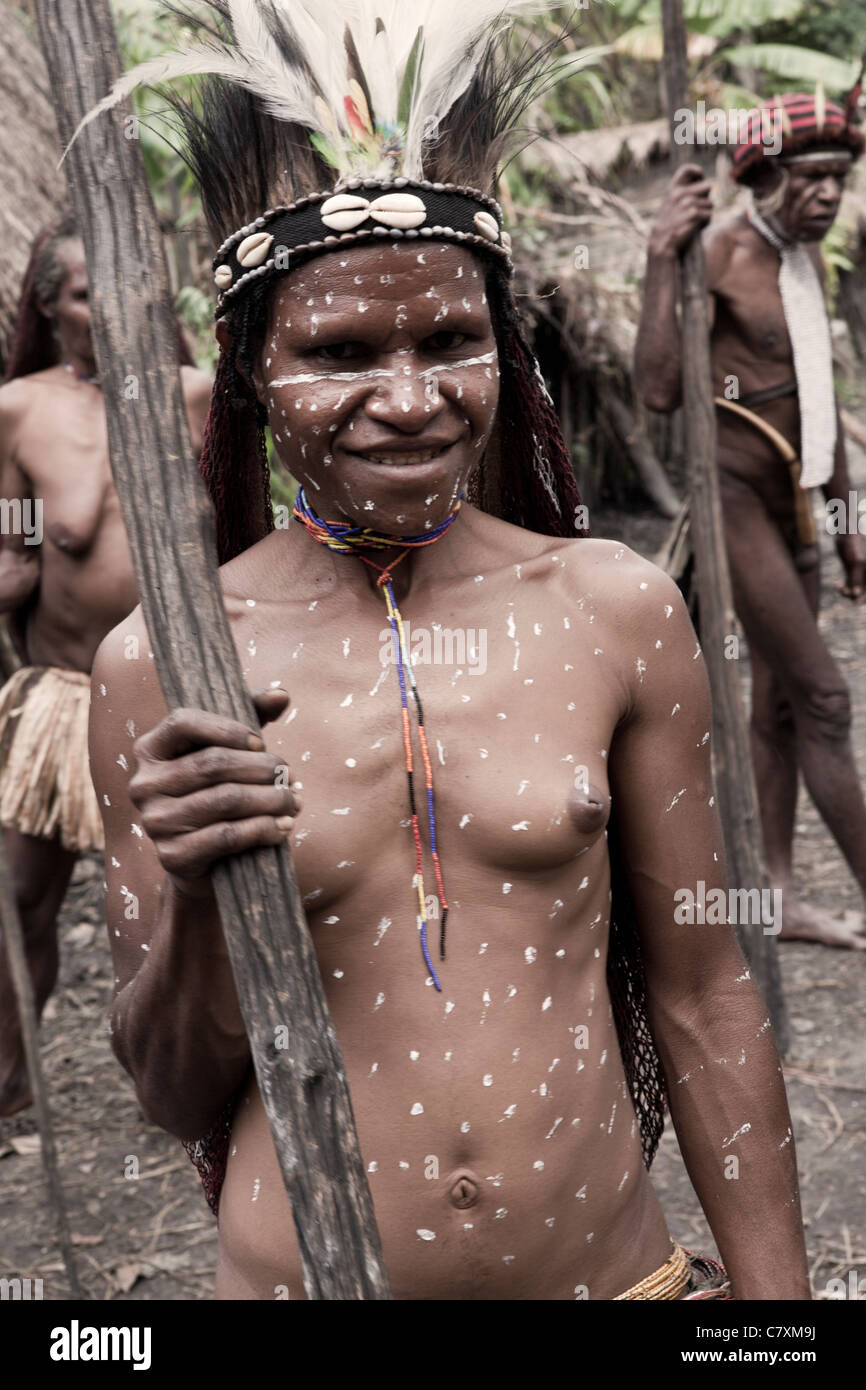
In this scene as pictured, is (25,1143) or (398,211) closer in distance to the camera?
(398,211)

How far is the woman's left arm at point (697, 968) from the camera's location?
1.74 metres

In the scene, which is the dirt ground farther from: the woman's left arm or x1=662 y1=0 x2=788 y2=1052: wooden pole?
the woman's left arm

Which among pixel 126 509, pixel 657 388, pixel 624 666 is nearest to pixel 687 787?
pixel 624 666

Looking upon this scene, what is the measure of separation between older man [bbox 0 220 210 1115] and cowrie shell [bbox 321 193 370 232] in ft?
8.78

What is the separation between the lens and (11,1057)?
4398mm

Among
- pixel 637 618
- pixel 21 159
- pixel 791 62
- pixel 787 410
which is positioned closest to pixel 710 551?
pixel 787 410

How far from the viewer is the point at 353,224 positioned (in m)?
1.61

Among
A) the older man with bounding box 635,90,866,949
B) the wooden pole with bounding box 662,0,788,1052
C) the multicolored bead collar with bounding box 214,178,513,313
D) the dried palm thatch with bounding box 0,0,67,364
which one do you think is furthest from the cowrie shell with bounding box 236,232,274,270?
the dried palm thatch with bounding box 0,0,67,364

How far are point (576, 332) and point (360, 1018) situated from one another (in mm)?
7619

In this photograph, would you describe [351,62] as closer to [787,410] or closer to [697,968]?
[697,968]

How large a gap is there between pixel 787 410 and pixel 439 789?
3495 millimetres

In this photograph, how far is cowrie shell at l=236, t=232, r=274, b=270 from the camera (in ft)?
5.46

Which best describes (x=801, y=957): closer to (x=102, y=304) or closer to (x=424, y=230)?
(x=424, y=230)

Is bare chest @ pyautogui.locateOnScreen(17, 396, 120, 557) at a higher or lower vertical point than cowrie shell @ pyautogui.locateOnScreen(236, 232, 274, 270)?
lower
